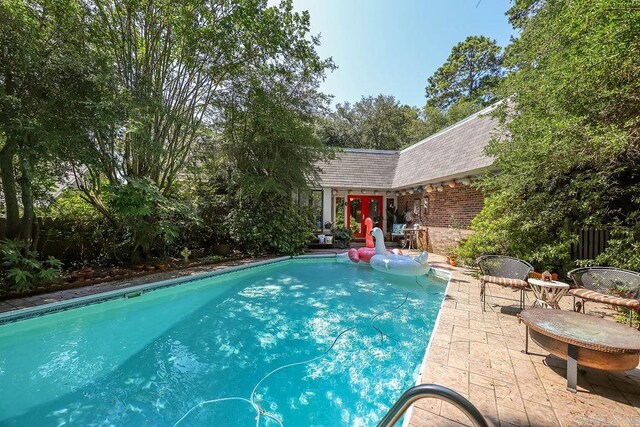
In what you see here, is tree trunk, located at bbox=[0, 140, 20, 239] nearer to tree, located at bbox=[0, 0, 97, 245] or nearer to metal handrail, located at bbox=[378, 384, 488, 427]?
tree, located at bbox=[0, 0, 97, 245]

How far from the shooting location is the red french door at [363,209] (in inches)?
611

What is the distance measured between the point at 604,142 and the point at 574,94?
1.21 metres

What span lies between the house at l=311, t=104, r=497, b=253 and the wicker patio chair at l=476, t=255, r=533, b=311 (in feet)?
11.6

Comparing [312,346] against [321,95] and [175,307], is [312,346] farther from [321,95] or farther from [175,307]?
[321,95]

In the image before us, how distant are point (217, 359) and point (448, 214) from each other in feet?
30.8

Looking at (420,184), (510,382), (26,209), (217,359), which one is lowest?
(217,359)

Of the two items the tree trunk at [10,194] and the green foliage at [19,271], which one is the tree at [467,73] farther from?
the green foliage at [19,271]

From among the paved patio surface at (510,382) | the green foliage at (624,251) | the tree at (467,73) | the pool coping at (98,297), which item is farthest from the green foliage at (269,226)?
the tree at (467,73)

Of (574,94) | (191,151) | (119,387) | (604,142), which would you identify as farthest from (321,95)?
(119,387)

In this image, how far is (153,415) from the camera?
115 inches

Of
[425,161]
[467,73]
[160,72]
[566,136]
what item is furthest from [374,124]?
[566,136]

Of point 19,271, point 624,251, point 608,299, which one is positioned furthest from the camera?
point 19,271

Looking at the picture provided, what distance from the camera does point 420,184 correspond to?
1217cm

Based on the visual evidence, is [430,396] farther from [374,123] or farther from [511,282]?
[374,123]
